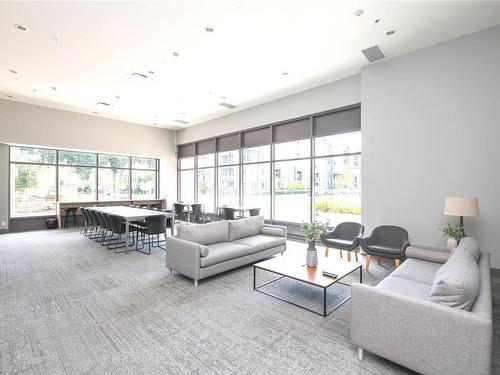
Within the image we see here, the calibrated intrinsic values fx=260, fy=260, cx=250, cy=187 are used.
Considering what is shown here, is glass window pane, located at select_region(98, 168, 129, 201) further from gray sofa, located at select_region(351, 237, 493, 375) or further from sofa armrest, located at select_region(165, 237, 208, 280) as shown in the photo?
gray sofa, located at select_region(351, 237, 493, 375)

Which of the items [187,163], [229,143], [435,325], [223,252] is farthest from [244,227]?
[187,163]

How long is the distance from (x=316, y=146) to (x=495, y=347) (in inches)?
204

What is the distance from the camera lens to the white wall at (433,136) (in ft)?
13.7

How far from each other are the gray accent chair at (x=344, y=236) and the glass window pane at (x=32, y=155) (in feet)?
30.2

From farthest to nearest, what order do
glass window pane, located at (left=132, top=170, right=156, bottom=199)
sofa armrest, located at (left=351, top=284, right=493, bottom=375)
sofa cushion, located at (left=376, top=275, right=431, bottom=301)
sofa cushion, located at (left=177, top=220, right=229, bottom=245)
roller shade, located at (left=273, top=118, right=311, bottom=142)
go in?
glass window pane, located at (left=132, top=170, right=156, bottom=199) → roller shade, located at (left=273, top=118, right=311, bottom=142) → sofa cushion, located at (left=177, top=220, right=229, bottom=245) → sofa cushion, located at (left=376, top=275, right=431, bottom=301) → sofa armrest, located at (left=351, top=284, right=493, bottom=375)

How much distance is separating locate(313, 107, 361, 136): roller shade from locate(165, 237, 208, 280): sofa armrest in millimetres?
4458

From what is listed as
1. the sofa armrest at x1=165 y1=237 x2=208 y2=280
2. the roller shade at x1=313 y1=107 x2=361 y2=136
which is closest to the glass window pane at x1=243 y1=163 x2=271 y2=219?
the roller shade at x1=313 y1=107 x2=361 y2=136

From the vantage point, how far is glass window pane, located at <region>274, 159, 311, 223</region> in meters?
7.04

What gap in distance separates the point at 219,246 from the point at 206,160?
6.46 metres

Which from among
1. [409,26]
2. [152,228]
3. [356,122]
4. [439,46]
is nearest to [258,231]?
[152,228]

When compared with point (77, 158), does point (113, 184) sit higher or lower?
lower

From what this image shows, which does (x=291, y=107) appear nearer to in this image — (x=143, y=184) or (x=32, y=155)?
(x=143, y=184)

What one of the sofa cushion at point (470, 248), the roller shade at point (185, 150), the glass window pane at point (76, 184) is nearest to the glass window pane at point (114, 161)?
the glass window pane at point (76, 184)

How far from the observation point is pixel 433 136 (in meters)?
4.68
